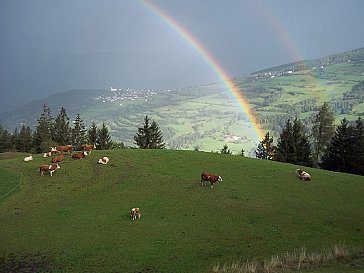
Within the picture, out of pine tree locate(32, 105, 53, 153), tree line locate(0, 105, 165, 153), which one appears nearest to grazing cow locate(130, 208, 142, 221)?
tree line locate(0, 105, 165, 153)

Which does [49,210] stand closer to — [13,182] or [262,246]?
[13,182]

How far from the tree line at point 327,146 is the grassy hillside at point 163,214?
17106mm

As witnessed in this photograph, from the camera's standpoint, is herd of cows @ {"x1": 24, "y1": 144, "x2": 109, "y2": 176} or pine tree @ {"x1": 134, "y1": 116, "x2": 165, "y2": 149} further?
pine tree @ {"x1": 134, "y1": 116, "x2": 165, "y2": 149}

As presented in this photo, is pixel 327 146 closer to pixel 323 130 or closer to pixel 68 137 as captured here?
pixel 323 130

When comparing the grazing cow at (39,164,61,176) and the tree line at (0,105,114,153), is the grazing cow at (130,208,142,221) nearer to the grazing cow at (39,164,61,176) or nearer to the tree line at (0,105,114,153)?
the grazing cow at (39,164,61,176)

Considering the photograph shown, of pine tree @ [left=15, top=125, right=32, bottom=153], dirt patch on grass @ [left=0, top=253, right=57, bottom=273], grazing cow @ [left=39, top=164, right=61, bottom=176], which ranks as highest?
pine tree @ [left=15, top=125, right=32, bottom=153]

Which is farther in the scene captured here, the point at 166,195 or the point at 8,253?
the point at 166,195

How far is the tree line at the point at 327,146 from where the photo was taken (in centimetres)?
4888

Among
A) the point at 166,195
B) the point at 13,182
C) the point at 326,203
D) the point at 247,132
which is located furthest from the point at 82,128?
the point at 247,132

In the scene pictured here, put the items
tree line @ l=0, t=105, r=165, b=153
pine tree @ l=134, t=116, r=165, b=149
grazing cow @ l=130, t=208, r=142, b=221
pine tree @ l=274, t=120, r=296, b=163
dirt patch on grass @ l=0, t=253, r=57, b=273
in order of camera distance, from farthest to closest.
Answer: tree line @ l=0, t=105, r=165, b=153 < pine tree @ l=134, t=116, r=165, b=149 < pine tree @ l=274, t=120, r=296, b=163 < grazing cow @ l=130, t=208, r=142, b=221 < dirt patch on grass @ l=0, t=253, r=57, b=273

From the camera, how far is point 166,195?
979 inches

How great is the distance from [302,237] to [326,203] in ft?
21.9

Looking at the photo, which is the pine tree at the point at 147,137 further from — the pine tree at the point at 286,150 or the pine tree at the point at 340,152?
the pine tree at the point at 340,152

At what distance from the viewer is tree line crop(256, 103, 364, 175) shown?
48875 millimetres
